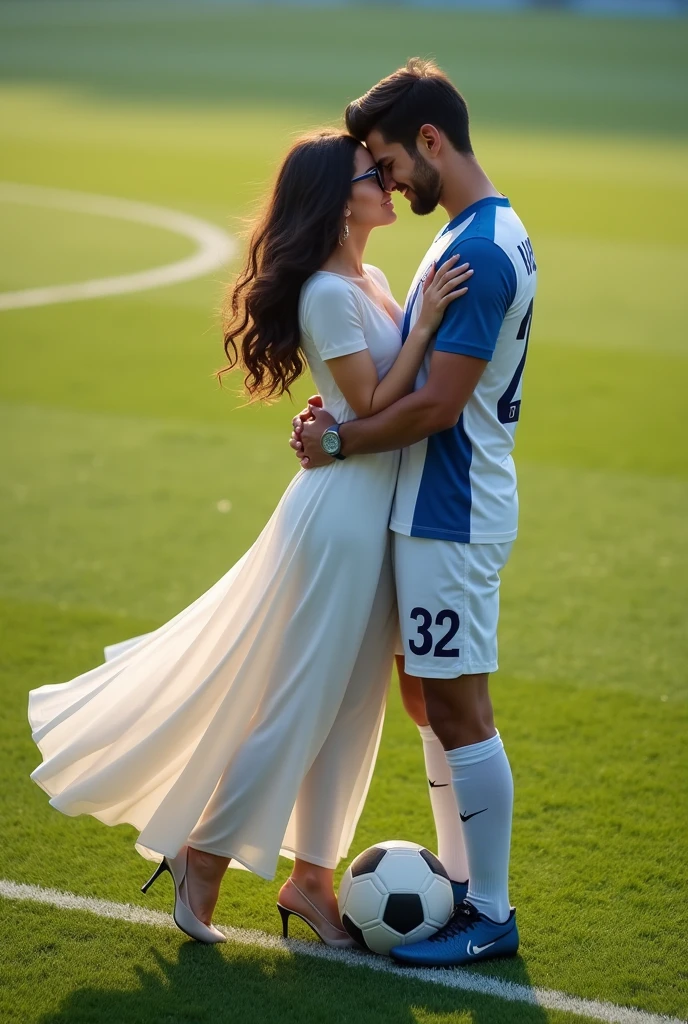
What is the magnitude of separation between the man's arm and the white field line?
1.54 metres

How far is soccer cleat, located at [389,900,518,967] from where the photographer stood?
148 inches

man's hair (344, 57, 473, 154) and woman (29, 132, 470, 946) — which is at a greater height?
man's hair (344, 57, 473, 154)

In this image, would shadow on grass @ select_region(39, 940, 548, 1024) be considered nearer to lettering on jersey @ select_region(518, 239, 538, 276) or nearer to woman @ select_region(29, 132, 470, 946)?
woman @ select_region(29, 132, 470, 946)

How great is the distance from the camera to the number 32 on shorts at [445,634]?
366 cm

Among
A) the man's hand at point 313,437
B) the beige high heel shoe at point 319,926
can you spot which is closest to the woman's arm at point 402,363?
the man's hand at point 313,437

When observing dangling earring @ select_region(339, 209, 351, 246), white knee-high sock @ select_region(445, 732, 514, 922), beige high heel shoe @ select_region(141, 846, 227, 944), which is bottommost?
beige high heel shoe @ select_region(141, 846, 227, 944)

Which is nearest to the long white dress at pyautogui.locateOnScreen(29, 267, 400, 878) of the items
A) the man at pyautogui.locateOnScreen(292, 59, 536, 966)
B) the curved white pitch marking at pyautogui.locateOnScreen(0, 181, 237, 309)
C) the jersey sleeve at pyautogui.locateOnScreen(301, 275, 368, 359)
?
the jersey sleeve at pyautogui.locateOnScreen(301, 275, 368, 359)

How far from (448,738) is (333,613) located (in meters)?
0.51

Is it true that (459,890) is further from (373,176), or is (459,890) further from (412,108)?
(412,108)

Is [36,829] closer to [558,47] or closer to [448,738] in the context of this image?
[448,738]

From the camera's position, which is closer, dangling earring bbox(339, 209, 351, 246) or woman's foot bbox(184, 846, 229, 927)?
dangling earring bbox(339, 209, 351, 246)

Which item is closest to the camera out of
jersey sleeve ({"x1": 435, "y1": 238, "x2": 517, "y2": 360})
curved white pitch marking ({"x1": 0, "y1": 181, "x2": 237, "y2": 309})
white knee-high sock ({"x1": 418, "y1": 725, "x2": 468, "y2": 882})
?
jersey sleeve ({"x1": 435, "y1": 238, "x2": 517, "y2": 360})

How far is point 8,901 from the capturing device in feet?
13.1

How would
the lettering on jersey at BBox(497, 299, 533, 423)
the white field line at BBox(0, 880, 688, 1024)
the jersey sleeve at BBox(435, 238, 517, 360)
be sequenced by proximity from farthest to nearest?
the lettering on jersey at BBox(497, 299, 533, 423) → the white field line at BBox(0, 880, 688, 1024) → the jersey sleeve at BBox(435, 238, 517, 360)
